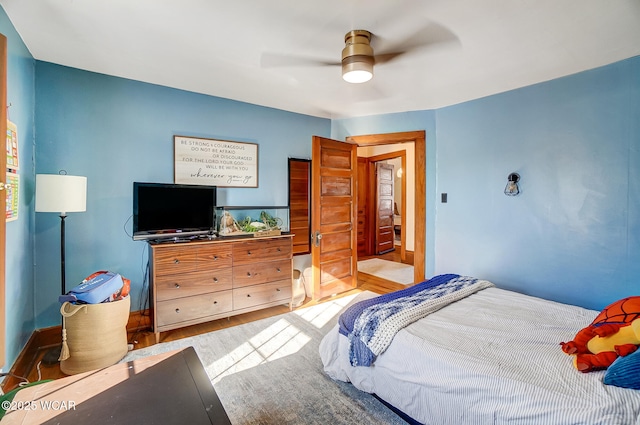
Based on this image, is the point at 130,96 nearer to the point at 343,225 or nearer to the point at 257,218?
the point at 257,218

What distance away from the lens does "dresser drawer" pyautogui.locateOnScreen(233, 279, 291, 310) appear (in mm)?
3035

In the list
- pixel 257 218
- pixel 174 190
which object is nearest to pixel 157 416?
pixel 174 190

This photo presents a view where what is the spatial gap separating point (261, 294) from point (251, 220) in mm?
899

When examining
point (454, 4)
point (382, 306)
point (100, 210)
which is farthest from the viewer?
point (100, 210)

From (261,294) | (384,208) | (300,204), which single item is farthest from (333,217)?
(384,208)

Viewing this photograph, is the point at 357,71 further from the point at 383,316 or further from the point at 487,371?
the point at 487,371

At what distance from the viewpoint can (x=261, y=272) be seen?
318cm

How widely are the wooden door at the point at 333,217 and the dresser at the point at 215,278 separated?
0.45m

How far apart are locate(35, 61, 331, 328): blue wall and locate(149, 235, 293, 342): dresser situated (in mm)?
519

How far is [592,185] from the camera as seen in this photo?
2.52 m

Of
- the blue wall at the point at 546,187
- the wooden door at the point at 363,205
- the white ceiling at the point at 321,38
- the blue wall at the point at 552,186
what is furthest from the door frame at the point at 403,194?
the white ceiling at the point at 321,38

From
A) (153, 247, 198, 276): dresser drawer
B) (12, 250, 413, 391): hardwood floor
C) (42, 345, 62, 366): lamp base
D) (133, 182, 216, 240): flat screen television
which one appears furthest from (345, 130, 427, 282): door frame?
(42, 345, 62, 366): lamp base

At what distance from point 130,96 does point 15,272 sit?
1.77 metres

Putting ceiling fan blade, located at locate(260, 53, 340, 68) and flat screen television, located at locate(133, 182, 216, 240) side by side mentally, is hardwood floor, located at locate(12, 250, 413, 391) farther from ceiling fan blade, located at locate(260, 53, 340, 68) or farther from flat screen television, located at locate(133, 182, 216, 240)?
ceiling fan blade, located at locate(260, 53, 340, 68)
